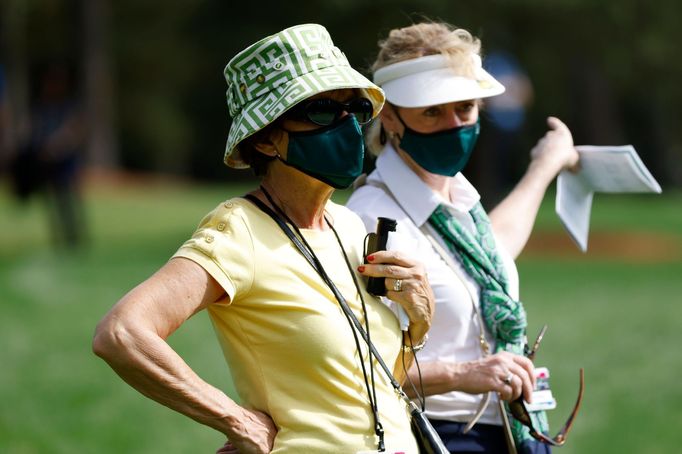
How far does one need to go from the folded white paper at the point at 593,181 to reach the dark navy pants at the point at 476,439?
1006 mm

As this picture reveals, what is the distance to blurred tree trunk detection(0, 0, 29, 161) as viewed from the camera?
3544cm

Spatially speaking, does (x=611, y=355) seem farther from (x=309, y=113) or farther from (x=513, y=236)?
(x=309, y=113)

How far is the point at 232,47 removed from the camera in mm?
35969

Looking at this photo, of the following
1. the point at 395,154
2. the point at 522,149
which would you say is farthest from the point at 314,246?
the point at 522,149

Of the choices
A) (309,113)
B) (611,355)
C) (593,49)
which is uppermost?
(309,113)

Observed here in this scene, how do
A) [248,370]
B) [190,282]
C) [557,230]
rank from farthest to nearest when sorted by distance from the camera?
[557,230] < [248,370] < [190,282]

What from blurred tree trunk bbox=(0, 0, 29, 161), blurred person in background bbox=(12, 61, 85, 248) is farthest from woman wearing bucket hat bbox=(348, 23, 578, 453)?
blurred tree trunk bbox=(0, 0, 29, 161)

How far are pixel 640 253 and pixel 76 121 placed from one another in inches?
359

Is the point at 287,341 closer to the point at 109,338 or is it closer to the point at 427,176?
the point at 109,338

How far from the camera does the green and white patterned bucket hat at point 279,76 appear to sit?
3.53 meters

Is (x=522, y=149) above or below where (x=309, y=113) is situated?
below

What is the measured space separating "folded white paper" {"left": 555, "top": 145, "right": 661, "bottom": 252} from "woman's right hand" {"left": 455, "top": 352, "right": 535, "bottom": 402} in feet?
3.07

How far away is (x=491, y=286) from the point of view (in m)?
4.41

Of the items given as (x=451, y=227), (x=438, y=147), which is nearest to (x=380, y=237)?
(x=451, y=227)
